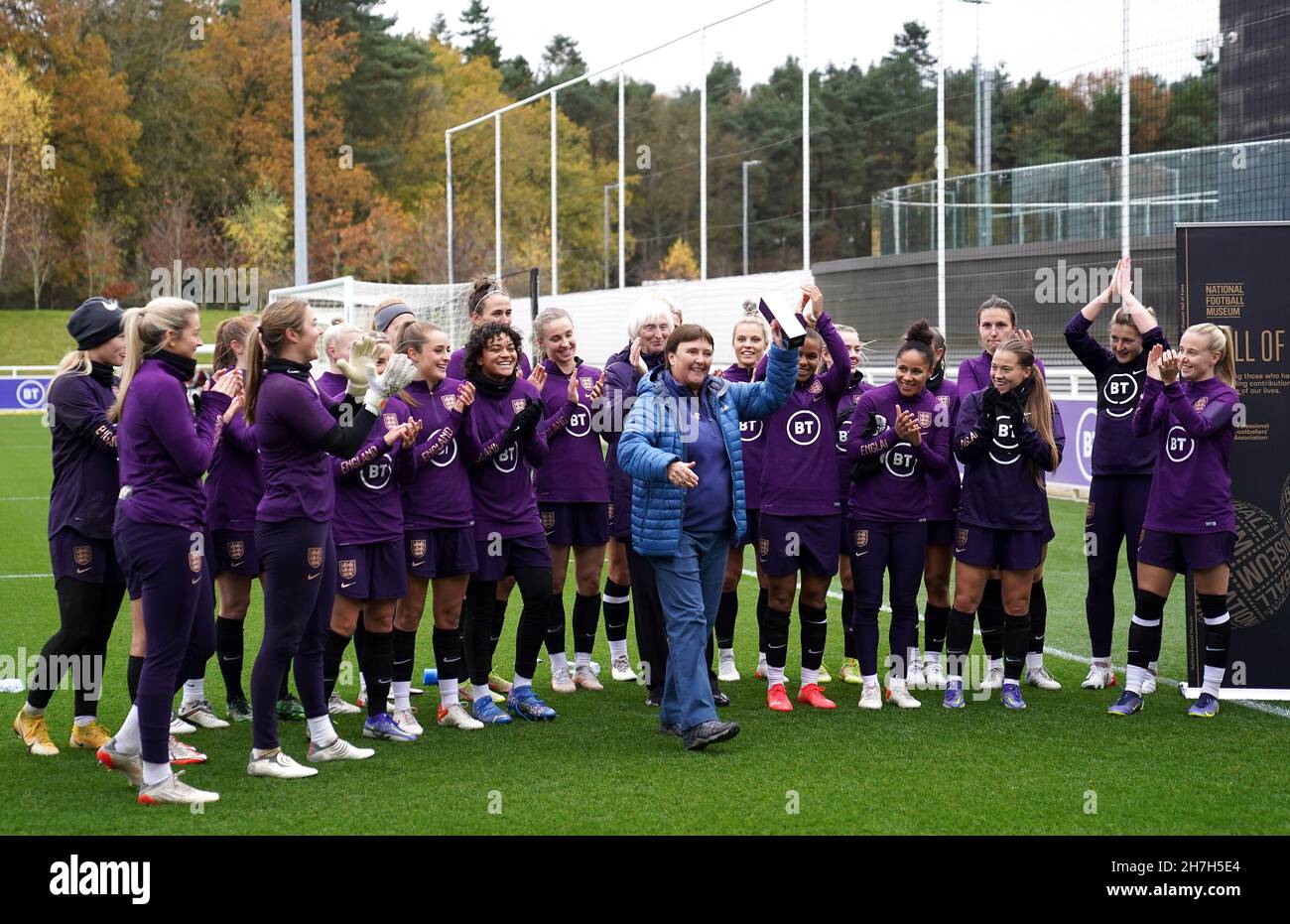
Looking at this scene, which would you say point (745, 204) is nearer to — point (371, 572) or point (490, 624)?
point (490, 624)

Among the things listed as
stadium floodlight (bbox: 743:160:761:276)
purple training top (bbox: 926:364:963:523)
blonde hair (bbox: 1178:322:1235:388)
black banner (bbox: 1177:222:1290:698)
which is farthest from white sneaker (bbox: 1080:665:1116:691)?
stadium floodlight (bbox: 743:160:761:276)

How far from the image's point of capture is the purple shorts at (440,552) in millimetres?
6059

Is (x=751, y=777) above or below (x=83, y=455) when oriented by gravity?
below

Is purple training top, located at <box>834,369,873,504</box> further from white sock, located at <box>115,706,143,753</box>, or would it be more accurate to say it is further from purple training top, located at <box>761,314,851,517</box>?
white sock, located at <box>115,706,143,753</box>

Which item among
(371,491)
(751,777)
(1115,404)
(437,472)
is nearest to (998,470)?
(1115,404)

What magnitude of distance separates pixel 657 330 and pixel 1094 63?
9280mm

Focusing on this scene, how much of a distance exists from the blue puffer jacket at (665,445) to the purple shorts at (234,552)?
1951 mm

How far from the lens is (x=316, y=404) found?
16.6 ft

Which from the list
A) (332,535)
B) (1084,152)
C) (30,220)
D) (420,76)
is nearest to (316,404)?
(332,535)

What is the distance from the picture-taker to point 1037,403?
252 inches

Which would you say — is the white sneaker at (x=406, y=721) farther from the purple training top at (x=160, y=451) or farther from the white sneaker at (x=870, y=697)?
the white sneaker at (x=870, y=697)

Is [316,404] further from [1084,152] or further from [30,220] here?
[30,220]

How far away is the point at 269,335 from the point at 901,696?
11.7 ft

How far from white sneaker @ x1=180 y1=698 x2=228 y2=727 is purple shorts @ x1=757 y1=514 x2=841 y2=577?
285cm
